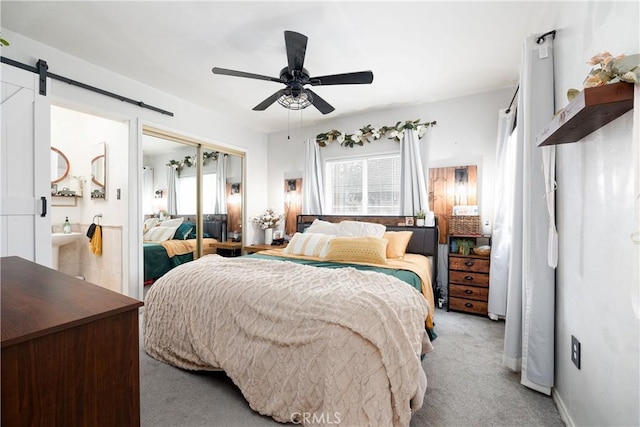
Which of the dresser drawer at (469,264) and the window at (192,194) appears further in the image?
the window at (192,194)

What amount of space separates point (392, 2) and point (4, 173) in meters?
3.16

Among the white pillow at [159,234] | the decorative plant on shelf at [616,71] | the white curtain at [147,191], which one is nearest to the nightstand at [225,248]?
the white pillow at [159,234]

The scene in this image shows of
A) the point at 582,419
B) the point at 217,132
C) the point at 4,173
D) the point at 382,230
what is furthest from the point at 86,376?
the point at 217,132

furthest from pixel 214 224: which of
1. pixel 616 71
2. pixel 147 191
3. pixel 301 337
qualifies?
pixel 616 71

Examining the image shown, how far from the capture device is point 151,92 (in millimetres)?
3369

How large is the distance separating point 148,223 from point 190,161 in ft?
3.48

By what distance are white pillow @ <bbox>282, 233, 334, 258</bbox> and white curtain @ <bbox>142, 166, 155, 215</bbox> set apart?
1863 millimetres

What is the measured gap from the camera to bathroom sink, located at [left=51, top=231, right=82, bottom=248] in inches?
136

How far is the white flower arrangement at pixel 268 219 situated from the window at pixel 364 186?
96cm

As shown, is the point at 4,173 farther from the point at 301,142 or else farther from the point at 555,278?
the point at 555,278

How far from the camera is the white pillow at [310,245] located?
3.11 meters

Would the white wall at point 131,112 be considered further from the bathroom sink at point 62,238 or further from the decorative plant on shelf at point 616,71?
the decorative plant on shelf at point 616,71

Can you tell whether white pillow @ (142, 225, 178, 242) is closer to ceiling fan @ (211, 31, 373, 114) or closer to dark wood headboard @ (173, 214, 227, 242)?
dark wood headboard @ (173, 214, 227, 242)

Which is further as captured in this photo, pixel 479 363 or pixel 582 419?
pixel 479 363
